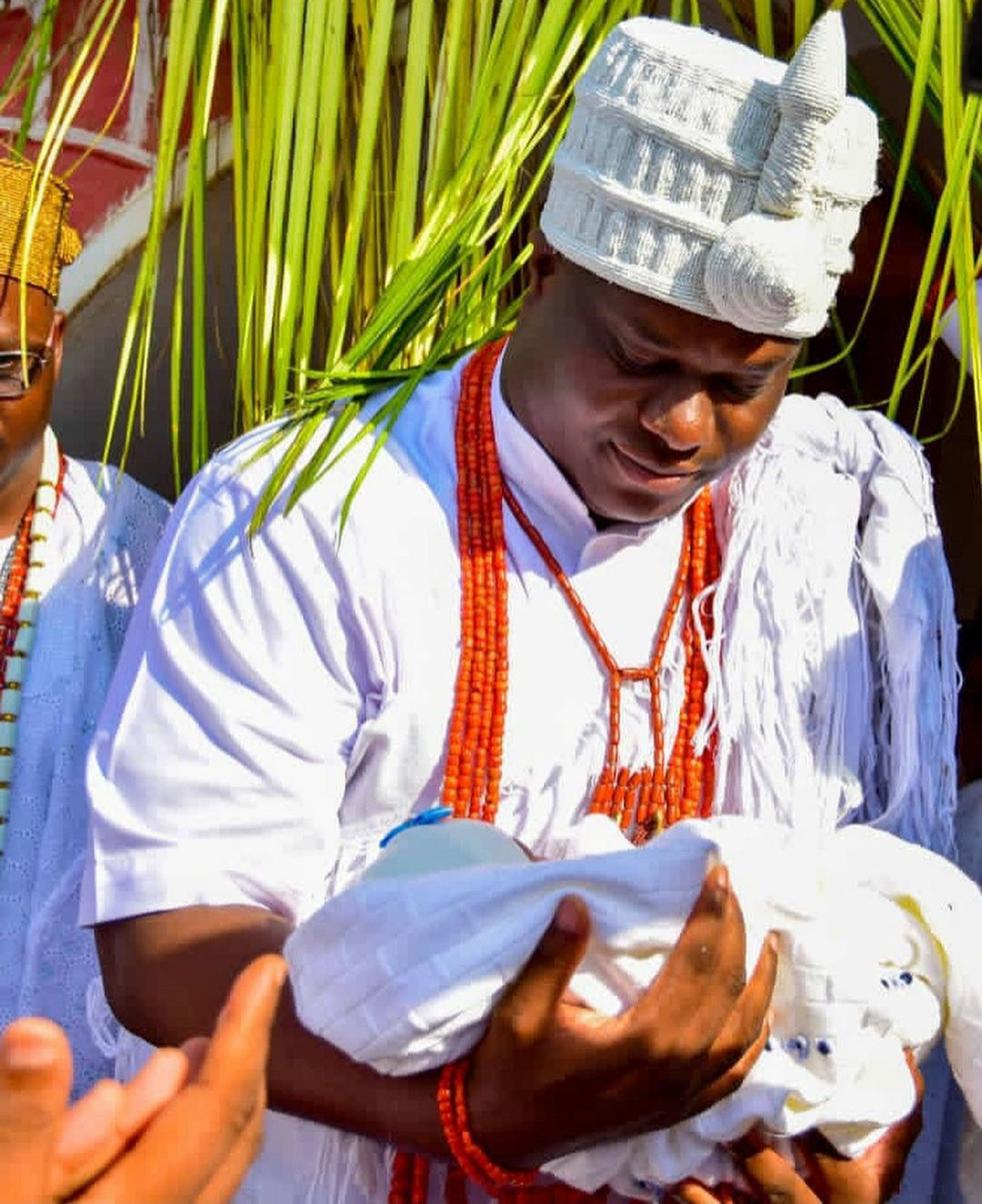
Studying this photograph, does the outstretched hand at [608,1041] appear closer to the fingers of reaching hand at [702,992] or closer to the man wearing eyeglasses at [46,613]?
the fingers of reaching hand at [702,992]

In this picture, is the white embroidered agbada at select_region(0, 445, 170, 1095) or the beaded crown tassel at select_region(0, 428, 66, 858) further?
the beaded crown tassel at select_region(0, 428, 66, 858)

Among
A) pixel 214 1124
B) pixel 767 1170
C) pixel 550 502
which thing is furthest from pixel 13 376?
pixel 214 1124

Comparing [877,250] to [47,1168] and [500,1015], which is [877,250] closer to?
[500,1015]

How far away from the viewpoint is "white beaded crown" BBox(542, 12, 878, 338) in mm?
1971

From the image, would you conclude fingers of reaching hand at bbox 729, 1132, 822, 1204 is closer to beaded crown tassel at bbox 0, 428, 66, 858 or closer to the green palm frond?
the green palm frond

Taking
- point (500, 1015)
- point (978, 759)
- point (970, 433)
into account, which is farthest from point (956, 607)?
point (500, 1015)

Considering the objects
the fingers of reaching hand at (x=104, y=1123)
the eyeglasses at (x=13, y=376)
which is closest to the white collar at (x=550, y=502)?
the eyeglasses at (x=13, y=376)

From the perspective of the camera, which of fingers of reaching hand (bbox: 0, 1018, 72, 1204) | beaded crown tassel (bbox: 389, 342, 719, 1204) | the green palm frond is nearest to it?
fingers of reaching hand (bbox: 0, 1018, 72, 1204)

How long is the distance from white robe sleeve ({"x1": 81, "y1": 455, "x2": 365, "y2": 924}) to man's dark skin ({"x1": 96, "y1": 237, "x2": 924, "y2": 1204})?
0.18 ft

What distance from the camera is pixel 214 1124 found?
3.83ft

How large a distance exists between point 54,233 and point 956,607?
1.78m

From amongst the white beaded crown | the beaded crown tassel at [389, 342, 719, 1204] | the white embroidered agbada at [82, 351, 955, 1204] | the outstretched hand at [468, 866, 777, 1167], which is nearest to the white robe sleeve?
the white embroidered agbada at [82, 351, 955, 1204]

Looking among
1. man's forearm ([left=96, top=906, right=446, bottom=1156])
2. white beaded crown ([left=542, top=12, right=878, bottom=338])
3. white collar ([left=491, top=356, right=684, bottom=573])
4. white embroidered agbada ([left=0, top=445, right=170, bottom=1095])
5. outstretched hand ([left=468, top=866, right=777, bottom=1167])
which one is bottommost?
white embroidered agbada ([left=0, top=445, right=170, bottom=1095])

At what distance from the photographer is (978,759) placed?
8.18ft
